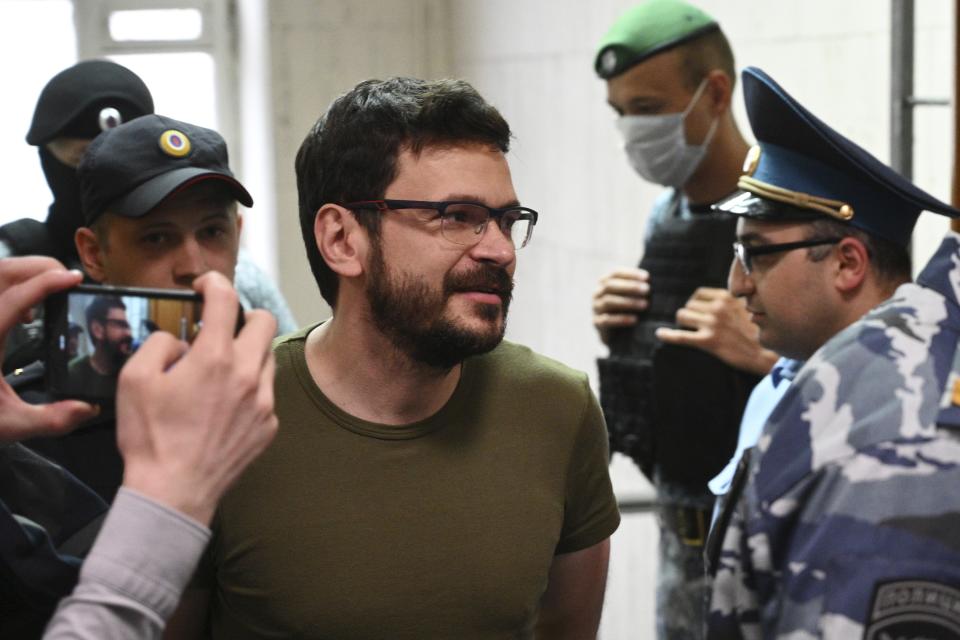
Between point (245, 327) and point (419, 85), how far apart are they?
2.24 feet

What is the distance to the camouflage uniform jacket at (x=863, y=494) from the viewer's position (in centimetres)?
123

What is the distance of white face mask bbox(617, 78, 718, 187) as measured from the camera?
270 cm

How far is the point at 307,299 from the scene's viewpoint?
5676mm

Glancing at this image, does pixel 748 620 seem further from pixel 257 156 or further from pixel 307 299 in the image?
pixel 257 156

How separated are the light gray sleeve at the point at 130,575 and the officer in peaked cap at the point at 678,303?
65.6 inches

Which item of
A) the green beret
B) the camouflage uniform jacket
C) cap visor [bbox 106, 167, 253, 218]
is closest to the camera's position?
the camouflage uniform jacket

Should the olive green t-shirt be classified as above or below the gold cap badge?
below

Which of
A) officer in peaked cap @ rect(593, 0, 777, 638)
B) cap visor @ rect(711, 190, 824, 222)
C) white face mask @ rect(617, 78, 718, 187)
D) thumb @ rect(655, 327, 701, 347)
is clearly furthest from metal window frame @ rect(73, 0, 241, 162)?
cap visor @ rect(711, 190, 824, 222)

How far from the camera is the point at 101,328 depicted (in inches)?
42.8

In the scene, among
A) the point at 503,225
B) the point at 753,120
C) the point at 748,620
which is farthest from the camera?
the point at 753,120

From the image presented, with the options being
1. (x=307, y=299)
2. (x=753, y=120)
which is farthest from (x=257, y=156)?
(x=753, y=120)

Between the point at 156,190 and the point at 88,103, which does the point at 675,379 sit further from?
the point at 88,103

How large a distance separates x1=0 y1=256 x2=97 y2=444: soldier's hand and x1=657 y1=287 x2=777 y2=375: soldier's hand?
1.56 meters

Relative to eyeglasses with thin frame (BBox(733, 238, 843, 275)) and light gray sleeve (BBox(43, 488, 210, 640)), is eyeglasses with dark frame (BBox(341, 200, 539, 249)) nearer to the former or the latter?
eyeglasses with thin frame (BBox(733, 238, 843, 275))
